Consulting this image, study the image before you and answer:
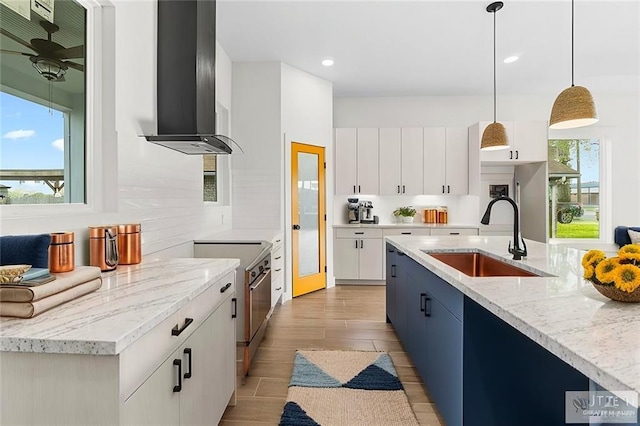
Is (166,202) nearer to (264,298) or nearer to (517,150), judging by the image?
(264,298)

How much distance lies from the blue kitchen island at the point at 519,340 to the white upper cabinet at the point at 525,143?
3260 millimetres

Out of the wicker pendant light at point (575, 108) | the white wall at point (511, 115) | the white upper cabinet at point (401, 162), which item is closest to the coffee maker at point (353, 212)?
the white upper cabinet at point (401, 162)

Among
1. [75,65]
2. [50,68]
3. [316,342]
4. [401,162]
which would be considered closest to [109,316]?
[50,68]

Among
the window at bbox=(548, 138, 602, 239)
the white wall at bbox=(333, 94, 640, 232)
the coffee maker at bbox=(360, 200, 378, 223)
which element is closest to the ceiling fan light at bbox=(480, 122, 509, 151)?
the coffee maker at bbox=(360, 200, 378, 223)

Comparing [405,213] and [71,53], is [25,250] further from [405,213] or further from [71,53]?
[405,213]

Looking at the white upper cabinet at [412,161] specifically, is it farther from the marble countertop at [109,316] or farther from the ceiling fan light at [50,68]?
the ceiling fan light at [50,68]

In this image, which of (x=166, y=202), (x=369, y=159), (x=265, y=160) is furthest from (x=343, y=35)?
(x=166, y=202)

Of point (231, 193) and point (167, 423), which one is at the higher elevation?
point (231, 193)

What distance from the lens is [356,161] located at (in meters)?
5.55

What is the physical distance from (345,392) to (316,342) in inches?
33.7

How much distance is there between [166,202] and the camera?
8.94 ft

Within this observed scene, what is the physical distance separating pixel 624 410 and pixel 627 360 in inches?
14.2

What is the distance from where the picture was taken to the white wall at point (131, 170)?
1.73 metres

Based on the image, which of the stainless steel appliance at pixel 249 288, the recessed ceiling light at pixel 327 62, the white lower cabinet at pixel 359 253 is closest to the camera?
the stainless steel appliance at pixel 249 288
